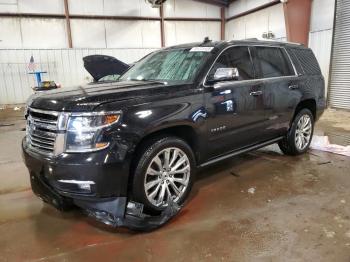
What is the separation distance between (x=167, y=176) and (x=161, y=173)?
79 millimetres

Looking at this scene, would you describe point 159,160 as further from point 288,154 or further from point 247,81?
point 288,154

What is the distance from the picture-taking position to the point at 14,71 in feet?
39.8

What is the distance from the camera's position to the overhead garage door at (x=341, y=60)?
339 inches

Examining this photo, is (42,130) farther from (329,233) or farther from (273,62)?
(273,62)

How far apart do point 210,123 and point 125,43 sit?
1101 centimetres

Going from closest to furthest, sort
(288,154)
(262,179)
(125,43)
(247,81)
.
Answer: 1. (247,81)
2. (262,179)
3. (288,154)
4. (125,43)

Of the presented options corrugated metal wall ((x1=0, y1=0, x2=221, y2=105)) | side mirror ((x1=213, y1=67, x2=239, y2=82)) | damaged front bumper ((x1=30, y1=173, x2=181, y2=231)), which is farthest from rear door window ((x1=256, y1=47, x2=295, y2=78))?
corrugated metal wall ((x1=0, y1=0, x2=221, y2=105))

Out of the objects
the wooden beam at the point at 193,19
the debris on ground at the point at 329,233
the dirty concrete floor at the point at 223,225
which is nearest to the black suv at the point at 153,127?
the dirty concrete floor at the point at 223,225

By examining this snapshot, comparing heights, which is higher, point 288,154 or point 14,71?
point 14,71

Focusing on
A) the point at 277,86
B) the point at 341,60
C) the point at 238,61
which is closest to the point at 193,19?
the point at 341,60

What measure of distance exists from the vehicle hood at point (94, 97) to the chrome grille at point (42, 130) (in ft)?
0.21

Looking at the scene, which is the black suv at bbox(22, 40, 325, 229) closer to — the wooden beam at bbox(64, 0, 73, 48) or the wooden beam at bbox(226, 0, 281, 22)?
the wooden beam at bbox(226, 0, 281, 22)

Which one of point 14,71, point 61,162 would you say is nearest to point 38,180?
point 61,162

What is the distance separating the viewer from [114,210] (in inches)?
106
